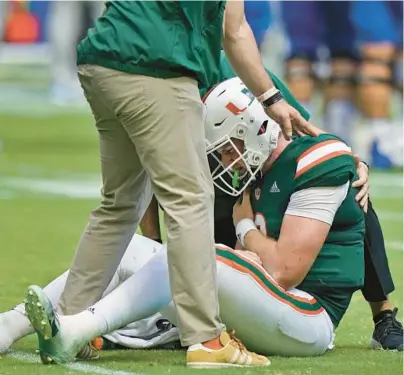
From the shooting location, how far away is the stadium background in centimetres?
530

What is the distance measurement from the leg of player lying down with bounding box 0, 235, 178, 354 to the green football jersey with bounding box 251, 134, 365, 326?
51 cm

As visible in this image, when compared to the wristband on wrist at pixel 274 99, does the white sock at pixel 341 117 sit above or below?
below

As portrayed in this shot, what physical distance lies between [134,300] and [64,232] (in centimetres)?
426

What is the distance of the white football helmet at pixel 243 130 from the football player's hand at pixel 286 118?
0.81 ft

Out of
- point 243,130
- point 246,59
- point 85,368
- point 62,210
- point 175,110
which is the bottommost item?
point 62,210

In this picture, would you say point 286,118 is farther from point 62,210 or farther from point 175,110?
point 62,210

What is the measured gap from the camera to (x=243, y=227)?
5668 mm

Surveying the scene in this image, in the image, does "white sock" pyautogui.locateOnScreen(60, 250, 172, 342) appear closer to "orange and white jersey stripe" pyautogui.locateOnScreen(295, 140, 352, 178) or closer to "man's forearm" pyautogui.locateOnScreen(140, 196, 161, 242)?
"orange and white jersey stripe" pyautogui.locateOnScreen(295, 140, 352, 178)

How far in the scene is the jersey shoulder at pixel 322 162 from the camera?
5.43m

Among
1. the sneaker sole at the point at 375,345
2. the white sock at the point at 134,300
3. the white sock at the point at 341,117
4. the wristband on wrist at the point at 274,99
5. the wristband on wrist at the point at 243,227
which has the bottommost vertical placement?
the white sock at the point at 341,117

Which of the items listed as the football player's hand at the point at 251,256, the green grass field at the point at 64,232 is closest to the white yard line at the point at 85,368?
the green grass field at the point at 64,232

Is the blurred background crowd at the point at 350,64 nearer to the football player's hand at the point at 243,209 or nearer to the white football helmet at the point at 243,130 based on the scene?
the football player's hand at the point at 243,209

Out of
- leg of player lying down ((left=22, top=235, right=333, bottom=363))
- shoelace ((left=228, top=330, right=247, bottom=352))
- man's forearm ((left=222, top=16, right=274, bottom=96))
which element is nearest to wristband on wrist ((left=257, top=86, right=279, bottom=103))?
man's forearm ((left=222, top=16, right=274, bottom=96))

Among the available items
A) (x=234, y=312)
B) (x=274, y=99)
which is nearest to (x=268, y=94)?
(x=274, y=99)
